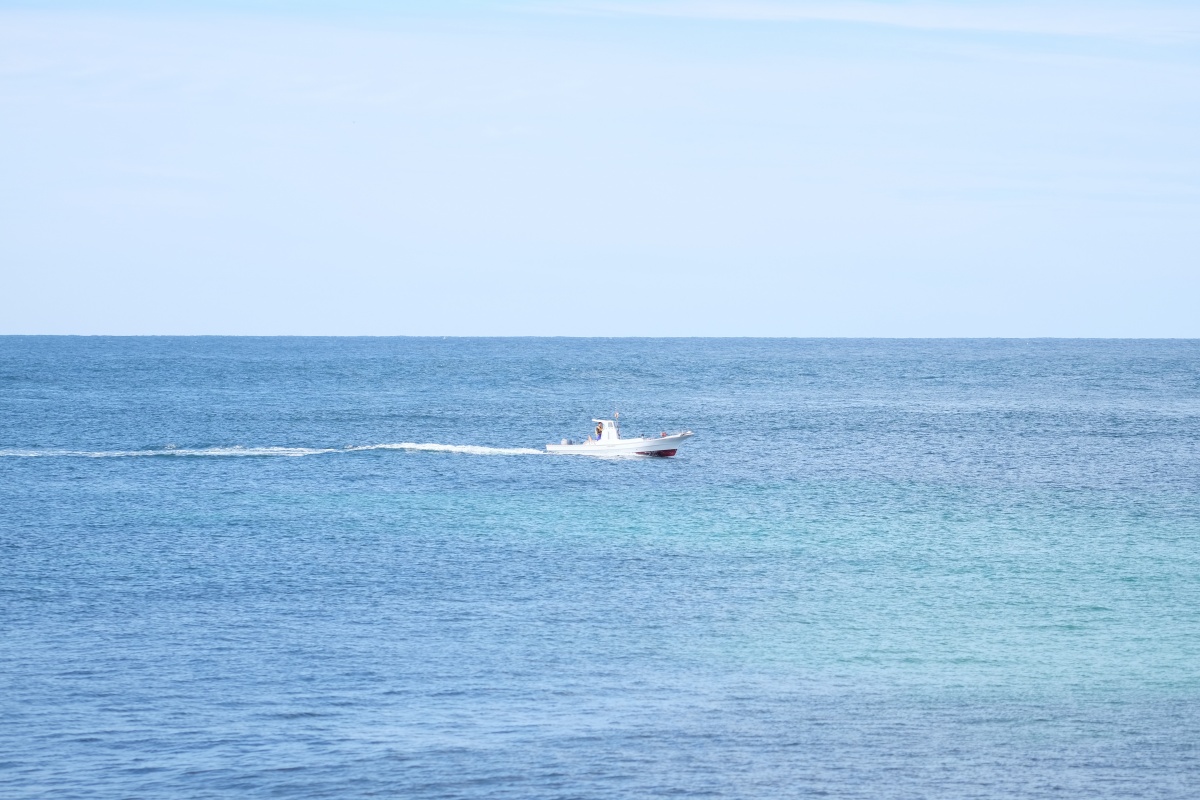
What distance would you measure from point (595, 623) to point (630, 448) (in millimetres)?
51033

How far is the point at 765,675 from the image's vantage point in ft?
140

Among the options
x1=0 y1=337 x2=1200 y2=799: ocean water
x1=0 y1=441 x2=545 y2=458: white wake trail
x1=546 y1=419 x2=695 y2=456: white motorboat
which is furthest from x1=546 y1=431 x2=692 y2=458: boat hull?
x1=0 y1=441 x2=545 y2=458: white wake trail

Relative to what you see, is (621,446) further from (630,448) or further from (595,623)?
(595,623)

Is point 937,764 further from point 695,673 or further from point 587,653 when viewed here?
point 587,653

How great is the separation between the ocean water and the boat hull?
1254mm

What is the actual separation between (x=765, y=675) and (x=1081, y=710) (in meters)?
9.33

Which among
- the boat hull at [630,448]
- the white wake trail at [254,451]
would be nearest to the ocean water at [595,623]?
the white wake trail at [254,451]

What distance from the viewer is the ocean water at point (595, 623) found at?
115ft

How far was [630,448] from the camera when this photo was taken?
9962 cm

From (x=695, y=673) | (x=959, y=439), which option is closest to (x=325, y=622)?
(x=695, y=673)

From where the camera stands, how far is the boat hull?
9906 centimetres

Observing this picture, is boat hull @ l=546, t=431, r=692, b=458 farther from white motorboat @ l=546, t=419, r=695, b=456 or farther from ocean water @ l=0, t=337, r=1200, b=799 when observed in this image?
ocean water @ l=0, t=337, r=1200, b=799

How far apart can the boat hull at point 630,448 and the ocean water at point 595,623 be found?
1254 millimetres

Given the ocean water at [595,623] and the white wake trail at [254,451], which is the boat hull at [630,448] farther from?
the white wake trail at [254,451]
